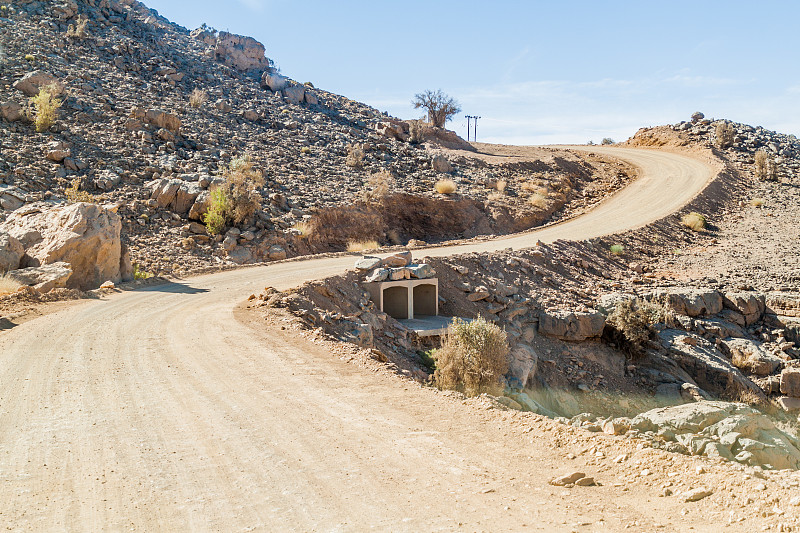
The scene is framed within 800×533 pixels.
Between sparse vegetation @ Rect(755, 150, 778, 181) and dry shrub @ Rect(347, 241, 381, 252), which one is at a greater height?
sparse vegetation @ Rect(755, 150, 778, 181)

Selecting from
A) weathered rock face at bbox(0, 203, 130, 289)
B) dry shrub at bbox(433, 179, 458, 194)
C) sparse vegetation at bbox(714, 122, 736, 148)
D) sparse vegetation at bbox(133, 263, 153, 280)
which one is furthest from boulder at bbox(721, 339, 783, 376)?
sparse vegetation at bbox(714, 122, 736, 148)

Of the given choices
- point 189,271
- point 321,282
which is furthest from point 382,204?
point 321,282

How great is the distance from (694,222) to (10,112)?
31521 millimetres

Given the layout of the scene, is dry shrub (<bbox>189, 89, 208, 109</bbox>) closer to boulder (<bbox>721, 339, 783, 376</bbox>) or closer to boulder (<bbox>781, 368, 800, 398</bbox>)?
boulder (<bbox>721, 339, 783, 376</bbox>)

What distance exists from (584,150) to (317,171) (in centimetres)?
2224

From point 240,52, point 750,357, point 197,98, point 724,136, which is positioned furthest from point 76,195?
point 724,136

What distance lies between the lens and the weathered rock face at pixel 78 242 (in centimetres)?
1476

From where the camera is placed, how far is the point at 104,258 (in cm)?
1541

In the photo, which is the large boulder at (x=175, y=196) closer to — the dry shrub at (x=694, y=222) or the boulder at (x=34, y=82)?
the boulder at (x=34, y=82)

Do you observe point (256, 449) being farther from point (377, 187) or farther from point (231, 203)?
point (377, 187)

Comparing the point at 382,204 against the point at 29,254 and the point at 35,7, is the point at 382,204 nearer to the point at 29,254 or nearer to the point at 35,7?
the point at 29,254

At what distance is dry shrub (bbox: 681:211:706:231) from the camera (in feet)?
87.4

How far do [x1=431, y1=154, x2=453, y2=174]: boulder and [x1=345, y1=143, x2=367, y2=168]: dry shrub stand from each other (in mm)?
3925

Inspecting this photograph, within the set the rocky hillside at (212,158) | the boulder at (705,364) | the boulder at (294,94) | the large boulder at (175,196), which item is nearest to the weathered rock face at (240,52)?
the rocky hillside at (212,158)
